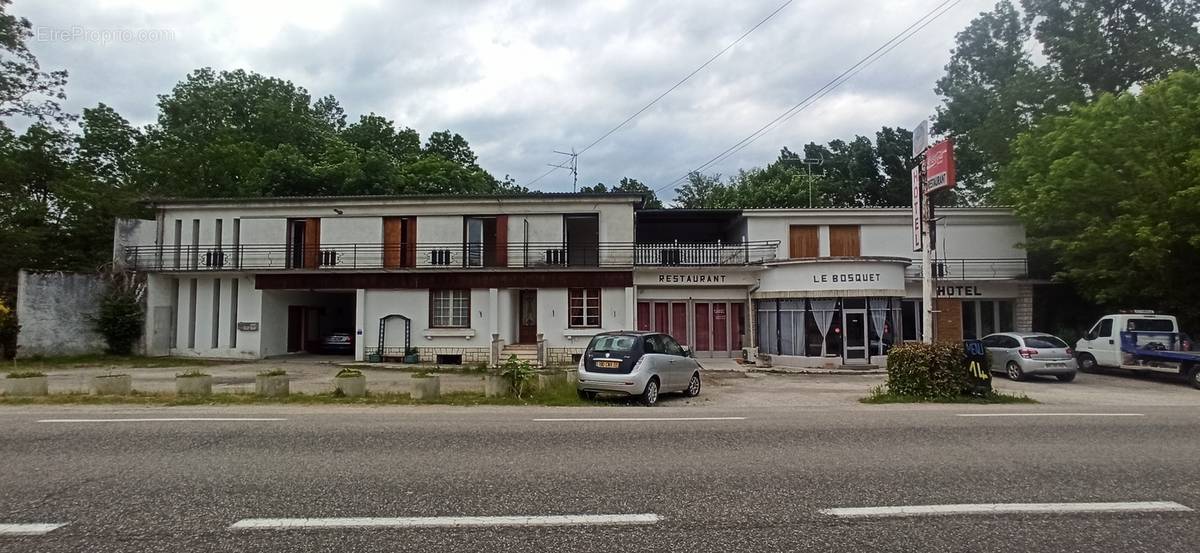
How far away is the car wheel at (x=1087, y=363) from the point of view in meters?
19.5

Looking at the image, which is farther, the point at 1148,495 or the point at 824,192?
the point at 824,192

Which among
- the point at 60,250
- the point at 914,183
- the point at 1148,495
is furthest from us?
the point at 60,250

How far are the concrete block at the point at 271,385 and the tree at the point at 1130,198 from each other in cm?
2357

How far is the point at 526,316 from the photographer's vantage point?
2427cm

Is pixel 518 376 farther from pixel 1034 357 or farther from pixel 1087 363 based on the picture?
pixel 1087 363

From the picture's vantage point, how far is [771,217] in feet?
80.5

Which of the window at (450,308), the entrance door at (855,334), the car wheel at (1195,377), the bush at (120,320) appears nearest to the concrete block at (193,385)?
the window at (450,308)

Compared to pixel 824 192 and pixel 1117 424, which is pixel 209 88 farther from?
pixel 1117 424

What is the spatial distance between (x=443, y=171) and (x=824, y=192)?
24.3 metres

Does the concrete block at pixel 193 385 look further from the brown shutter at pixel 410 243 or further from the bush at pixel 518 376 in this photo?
the brown shutter at pixel 410 243

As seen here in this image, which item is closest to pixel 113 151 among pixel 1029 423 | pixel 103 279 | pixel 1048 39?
pixel 103 279

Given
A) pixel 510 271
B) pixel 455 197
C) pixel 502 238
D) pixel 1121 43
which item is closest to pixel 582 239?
pixel 502 238

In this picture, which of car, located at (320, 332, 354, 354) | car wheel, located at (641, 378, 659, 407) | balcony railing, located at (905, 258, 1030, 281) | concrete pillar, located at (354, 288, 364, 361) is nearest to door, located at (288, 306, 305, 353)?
car, located at (320, 332, 354, 354)

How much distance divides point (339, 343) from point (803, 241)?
19.1 m
